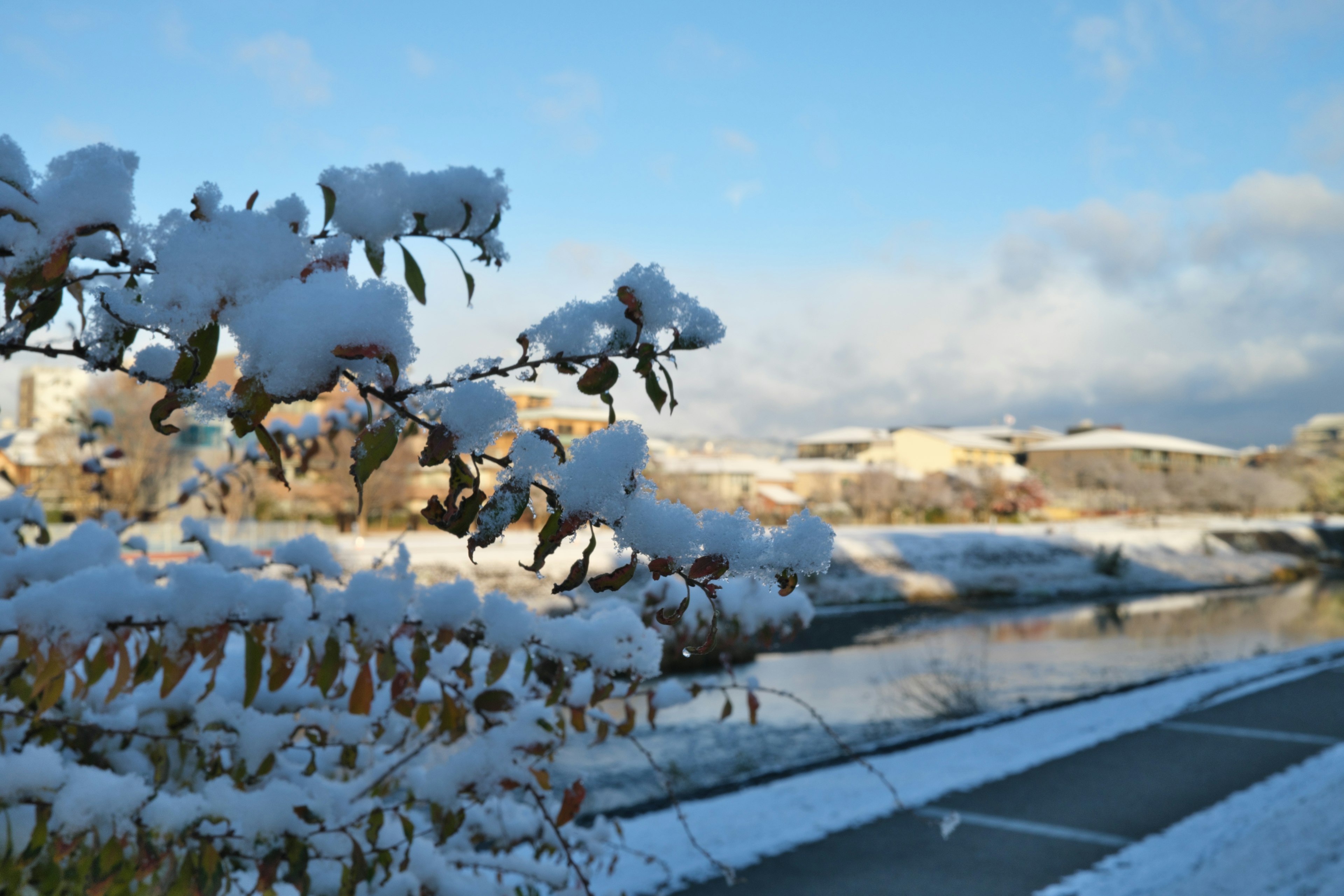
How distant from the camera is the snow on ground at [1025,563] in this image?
87.9 feet

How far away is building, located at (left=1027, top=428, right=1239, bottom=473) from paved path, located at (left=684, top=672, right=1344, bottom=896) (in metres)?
67.0

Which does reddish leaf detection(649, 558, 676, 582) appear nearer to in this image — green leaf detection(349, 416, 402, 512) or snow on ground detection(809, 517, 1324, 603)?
green leaf detection(349, 416, 402, 512)

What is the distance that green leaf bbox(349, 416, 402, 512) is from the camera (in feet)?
2.96

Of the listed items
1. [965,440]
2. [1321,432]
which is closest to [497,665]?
[965,440]

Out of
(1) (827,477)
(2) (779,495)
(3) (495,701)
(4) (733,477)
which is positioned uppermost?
(1) (827,477)

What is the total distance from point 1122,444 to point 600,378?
288 ft

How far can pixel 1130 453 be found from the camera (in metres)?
77.6

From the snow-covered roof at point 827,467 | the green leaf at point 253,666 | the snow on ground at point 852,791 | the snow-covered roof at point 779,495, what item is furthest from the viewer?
the snow-covered roof at point 827,467

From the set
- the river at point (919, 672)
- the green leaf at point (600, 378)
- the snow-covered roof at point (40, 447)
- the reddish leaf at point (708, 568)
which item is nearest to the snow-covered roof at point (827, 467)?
the river at point (919, 672)

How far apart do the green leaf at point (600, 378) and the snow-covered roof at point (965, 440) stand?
7993 centimetres

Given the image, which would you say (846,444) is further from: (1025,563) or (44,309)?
(44,309)

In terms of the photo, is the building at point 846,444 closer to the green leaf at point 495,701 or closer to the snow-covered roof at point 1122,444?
the snow-covered roof at point 1122,444

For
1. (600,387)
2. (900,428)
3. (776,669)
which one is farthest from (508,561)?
(900,428)

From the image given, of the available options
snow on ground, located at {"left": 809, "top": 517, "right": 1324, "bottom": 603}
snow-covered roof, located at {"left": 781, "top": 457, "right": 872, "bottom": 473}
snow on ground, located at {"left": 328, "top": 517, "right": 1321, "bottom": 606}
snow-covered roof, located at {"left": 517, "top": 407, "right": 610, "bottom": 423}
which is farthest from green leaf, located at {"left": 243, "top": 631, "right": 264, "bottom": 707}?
snow-covered roof, located at {"left": 781, "top": 457, "right": 872, "bottom": 473}
